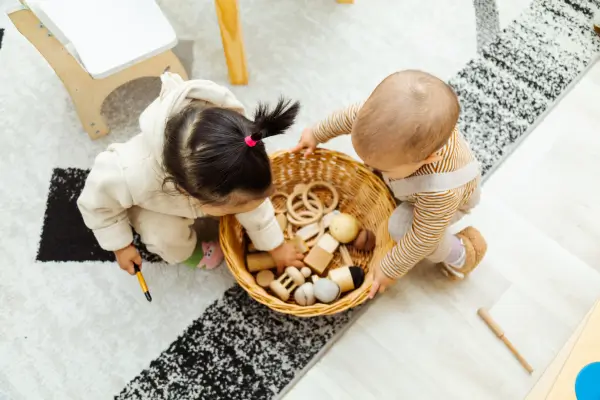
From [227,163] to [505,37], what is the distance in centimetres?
96

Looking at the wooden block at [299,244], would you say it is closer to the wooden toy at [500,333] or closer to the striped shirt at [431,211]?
the striped shirt at [431,211]

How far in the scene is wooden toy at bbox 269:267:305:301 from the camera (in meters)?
0.99

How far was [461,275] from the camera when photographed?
105cm

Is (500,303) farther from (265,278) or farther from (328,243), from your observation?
(265,278)

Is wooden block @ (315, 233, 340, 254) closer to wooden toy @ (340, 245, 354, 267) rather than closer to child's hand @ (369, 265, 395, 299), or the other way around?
wooden toy @ (340, 245, 354, 267)

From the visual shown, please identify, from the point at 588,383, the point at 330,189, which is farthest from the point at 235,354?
the point at 588,383

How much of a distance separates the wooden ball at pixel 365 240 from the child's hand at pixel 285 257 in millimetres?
120

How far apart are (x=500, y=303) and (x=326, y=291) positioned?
37cm

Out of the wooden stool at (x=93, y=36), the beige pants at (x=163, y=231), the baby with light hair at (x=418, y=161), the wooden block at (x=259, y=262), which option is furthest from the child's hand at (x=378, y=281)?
the wooden stool at (x=93, y=36)

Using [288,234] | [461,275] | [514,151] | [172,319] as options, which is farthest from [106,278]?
[514,151]

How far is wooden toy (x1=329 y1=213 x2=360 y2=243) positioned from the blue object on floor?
0.53 meters

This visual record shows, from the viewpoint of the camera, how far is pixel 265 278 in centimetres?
101

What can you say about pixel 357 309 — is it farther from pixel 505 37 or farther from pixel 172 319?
pixel 505 37

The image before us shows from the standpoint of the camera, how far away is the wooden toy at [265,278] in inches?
39.6
